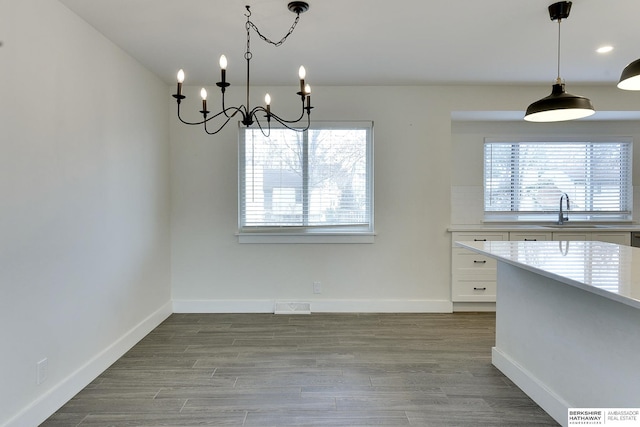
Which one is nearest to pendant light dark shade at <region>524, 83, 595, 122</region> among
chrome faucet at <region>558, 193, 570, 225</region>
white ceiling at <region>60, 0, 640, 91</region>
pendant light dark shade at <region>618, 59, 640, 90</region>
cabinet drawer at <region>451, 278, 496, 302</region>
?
pendant light dark shade at <region>618, 59, 640, 90</region>

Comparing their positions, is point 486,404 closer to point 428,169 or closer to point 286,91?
point 428,169

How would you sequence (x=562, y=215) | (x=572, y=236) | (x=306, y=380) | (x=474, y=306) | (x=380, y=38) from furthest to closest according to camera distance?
(x=562, y=215) → (x=474, y=306) → (x=572, y=236) → (x=380, y=38) → (x=306, y=380)

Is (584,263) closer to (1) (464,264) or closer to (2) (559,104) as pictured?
(2) (559,104)

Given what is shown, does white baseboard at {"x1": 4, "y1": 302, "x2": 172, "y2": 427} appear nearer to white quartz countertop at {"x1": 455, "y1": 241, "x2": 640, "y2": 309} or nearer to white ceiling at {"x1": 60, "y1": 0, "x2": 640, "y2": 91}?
white ceiling at {"x1": 60, "y1": 0, "x2": 640, "y2": 91}

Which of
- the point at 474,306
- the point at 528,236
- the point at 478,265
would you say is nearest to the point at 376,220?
the point at 478,265

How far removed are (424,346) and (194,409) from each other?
1823 millimetres

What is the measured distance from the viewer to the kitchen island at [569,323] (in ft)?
5.08

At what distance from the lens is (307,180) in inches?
153

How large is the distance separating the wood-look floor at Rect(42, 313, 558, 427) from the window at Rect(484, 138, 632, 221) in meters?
1.76

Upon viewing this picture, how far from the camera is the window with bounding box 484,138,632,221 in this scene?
4.42 m

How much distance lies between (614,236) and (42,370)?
16.5 ft

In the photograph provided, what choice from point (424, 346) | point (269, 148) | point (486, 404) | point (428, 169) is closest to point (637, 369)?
point (486, 404)

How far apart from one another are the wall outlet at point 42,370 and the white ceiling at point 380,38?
211cm

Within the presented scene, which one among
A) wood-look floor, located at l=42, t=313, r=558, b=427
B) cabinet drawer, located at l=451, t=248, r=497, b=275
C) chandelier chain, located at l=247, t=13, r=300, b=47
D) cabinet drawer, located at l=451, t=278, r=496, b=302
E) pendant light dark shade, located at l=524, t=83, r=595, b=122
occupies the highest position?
chandelier chain, located at l=247, t=13, r=300, b=47
